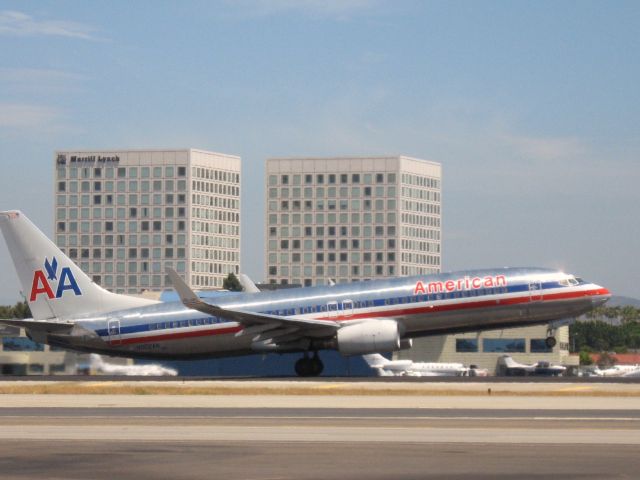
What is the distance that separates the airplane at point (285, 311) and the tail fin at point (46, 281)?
47mm

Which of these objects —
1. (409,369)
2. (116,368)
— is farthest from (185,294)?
(409,369)

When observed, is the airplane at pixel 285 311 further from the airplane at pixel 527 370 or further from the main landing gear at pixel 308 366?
the airplane at pixel 527 370

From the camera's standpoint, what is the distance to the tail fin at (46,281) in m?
60.7

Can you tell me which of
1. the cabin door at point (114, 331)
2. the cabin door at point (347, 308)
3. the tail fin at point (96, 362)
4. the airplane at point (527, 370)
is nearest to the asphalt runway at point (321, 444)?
the cabin door at point (347, 308)

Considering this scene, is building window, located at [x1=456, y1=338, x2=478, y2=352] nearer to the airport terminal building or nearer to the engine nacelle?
the airport terminal building

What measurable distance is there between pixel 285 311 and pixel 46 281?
37.7 ft

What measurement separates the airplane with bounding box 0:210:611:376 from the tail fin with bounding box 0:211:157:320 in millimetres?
47

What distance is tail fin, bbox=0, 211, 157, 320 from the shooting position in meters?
60.7

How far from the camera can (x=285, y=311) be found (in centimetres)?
5872

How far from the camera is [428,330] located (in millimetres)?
57625

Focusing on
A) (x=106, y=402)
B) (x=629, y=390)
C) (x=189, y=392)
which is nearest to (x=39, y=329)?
(x=189, y=392)

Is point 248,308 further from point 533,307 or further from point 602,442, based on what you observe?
point 602,442

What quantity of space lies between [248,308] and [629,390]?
19108mm

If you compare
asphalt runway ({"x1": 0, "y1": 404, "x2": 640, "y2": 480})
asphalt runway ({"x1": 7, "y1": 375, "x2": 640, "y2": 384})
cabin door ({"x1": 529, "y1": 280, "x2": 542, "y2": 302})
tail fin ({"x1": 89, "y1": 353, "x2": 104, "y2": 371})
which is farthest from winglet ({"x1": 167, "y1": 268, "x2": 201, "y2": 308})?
asphalt runway ({"x1": 0, "y1": 404, "x2": 640, "y2": 480})
